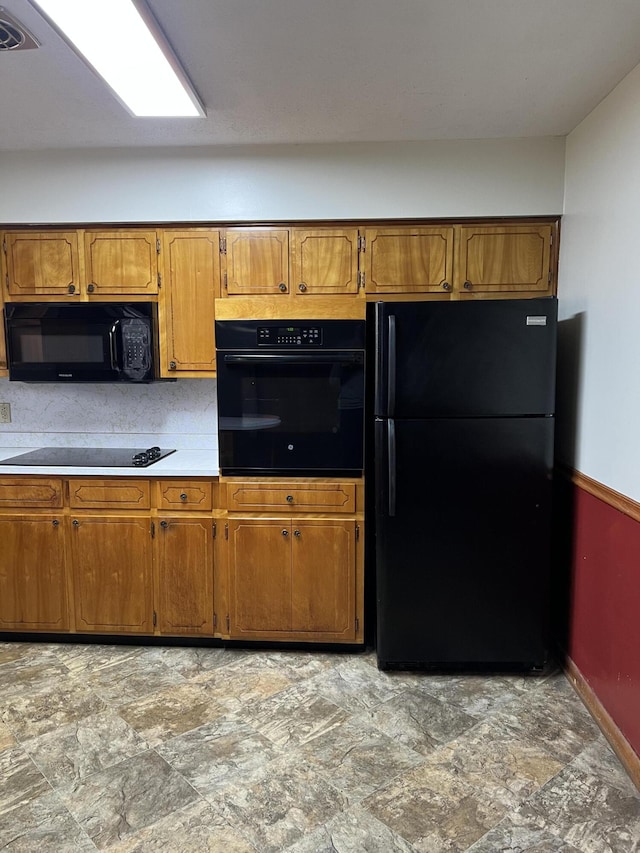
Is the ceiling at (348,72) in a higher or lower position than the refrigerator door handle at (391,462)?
higher

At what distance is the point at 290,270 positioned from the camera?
2791 mm

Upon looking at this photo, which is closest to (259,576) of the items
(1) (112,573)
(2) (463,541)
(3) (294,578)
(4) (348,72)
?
(3) (294,578)

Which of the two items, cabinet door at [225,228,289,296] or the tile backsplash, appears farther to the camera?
the tile backsplash

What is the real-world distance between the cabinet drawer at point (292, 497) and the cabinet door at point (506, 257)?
3.86ft

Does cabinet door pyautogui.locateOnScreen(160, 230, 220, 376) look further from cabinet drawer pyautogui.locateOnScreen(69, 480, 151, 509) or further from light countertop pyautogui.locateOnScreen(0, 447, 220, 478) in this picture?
cabinet drawer pyautogui.locateOnScreen(69, 480, 151, 509)

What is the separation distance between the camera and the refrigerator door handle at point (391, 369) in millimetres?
2352

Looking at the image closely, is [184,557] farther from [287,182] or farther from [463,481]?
[287,182]

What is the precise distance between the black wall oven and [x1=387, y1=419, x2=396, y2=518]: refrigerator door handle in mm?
216

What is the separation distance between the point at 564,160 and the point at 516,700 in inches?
94.8

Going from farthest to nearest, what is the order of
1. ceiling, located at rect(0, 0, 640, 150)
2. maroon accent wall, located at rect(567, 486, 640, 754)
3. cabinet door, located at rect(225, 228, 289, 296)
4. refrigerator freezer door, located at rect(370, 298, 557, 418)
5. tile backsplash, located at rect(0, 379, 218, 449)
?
tile backsplash, located at rect(0, 379, 218, 449)
cabinet door, located at rect(225, 228, 289, 296)
refrigerator freezer door, located at rect(370, 298, 557, 418)
maroon accent wall, located at rect(567, 486, 640, 754)
ceiling, located at rect(0, 0, 640, 150)

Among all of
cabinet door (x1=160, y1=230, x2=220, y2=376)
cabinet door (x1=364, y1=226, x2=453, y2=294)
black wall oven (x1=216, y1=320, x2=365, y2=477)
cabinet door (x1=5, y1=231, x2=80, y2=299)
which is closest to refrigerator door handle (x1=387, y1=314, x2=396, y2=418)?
black wall oven (x1=216, y1=320, x2=365, y2=477)

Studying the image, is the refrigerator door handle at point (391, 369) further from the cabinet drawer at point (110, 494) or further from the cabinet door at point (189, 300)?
the cabinet drawer at point (110, 494)

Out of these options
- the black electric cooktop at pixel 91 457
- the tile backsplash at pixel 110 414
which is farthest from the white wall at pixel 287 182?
the black electric cooktop at pixel 91 457

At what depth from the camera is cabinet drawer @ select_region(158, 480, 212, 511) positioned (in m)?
2.67
